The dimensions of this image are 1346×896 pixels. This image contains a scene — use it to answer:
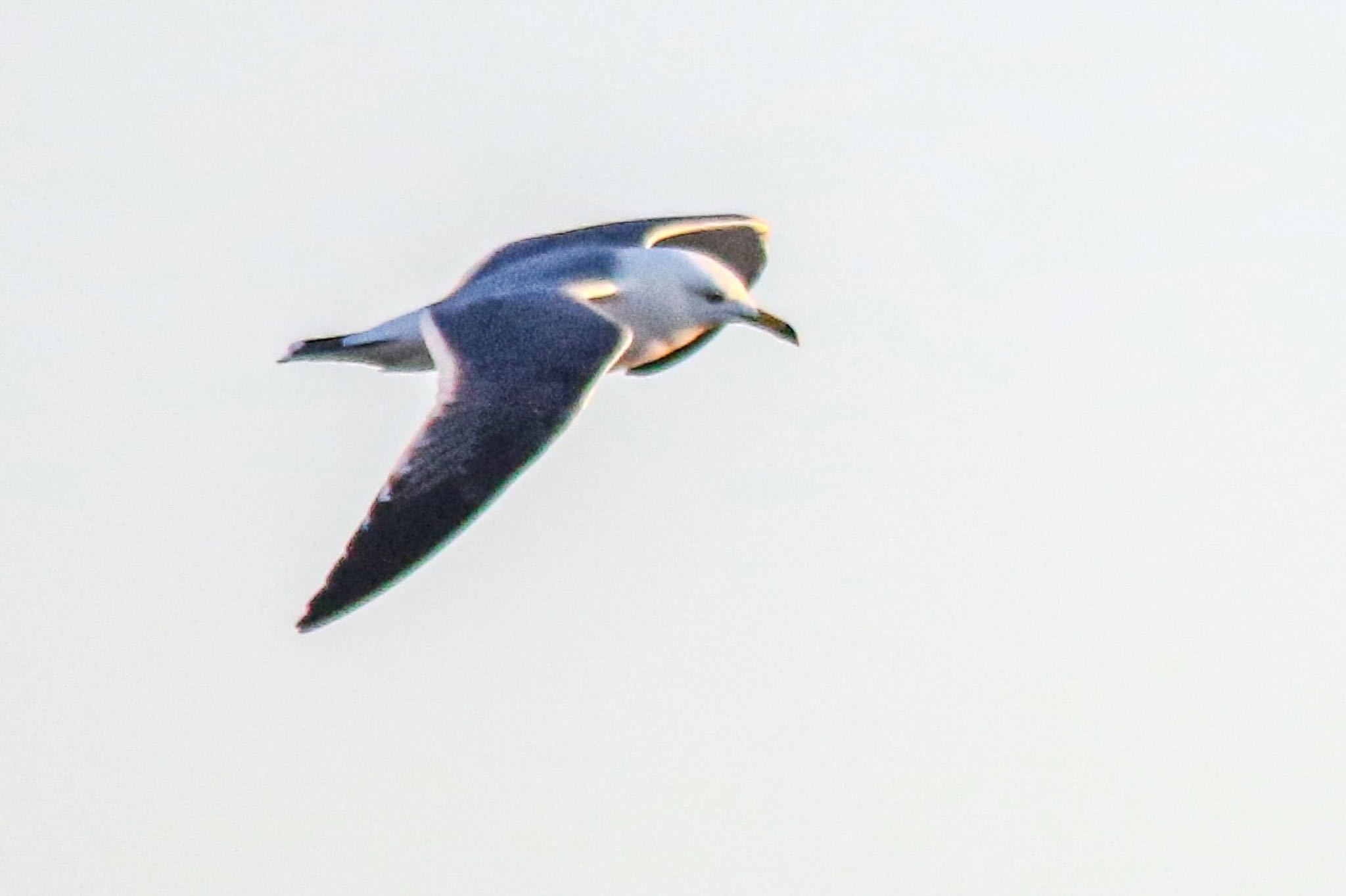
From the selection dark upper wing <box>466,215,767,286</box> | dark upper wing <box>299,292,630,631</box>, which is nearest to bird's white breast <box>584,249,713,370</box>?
dark upper wing <box>299,292,630,631</box>

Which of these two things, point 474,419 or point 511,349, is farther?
point 511,349

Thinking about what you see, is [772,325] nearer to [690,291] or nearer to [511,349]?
[690,291]

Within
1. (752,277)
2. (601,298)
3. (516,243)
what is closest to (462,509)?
(601,298)

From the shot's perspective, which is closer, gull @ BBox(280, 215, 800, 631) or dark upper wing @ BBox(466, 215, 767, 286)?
gull @ BBox(280, 215, 800, 631)

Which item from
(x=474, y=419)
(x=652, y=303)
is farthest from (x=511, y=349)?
(x=652, y=303)

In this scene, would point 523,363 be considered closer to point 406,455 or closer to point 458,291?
point 406,455

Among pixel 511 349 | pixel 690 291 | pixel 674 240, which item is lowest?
pixel 674 240

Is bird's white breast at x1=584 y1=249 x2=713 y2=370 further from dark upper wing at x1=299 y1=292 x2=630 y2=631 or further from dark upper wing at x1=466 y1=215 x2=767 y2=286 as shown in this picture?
dark upper wing at x1=466 y1=215 x2=767 y2=286
